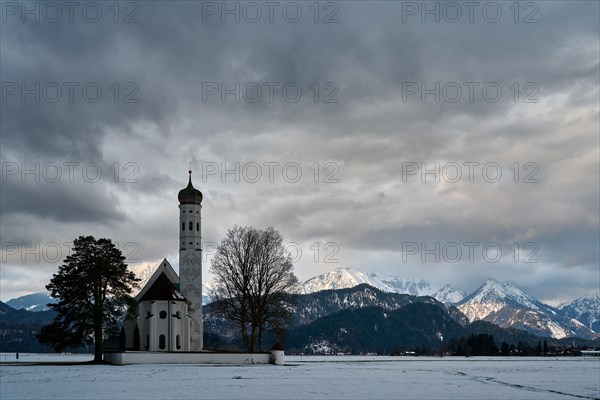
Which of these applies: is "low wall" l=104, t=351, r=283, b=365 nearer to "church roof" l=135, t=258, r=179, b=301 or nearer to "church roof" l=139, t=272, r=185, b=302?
"church roof" l=139, t=272, r=185, b=302

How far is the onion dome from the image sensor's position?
366 ft

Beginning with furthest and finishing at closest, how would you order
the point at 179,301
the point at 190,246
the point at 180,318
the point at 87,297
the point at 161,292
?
the point at 190,246 < the point at 179,301 < the point at 180,318 < the point at 161,292 < the point at 87,297

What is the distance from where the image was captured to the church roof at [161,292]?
98938mm

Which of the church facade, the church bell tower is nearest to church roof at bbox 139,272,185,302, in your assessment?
the church facade

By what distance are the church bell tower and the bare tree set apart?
21.6 metres

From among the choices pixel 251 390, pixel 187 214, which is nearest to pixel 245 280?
→ pixel 187 214

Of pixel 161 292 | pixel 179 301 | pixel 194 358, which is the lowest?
pixel 194 358

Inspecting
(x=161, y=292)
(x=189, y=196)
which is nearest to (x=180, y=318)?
(x=161, y=292)

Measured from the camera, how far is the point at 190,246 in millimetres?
111312

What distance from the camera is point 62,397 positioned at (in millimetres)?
33500

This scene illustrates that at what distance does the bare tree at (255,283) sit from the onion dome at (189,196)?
2400cm

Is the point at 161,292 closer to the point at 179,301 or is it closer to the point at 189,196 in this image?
the point at 179,301

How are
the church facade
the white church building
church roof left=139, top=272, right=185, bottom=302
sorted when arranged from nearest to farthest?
the white church building → the church facade → church roof left=139, top=272, right=185, bottom=302

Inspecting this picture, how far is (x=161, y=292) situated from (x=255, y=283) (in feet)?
58.7
